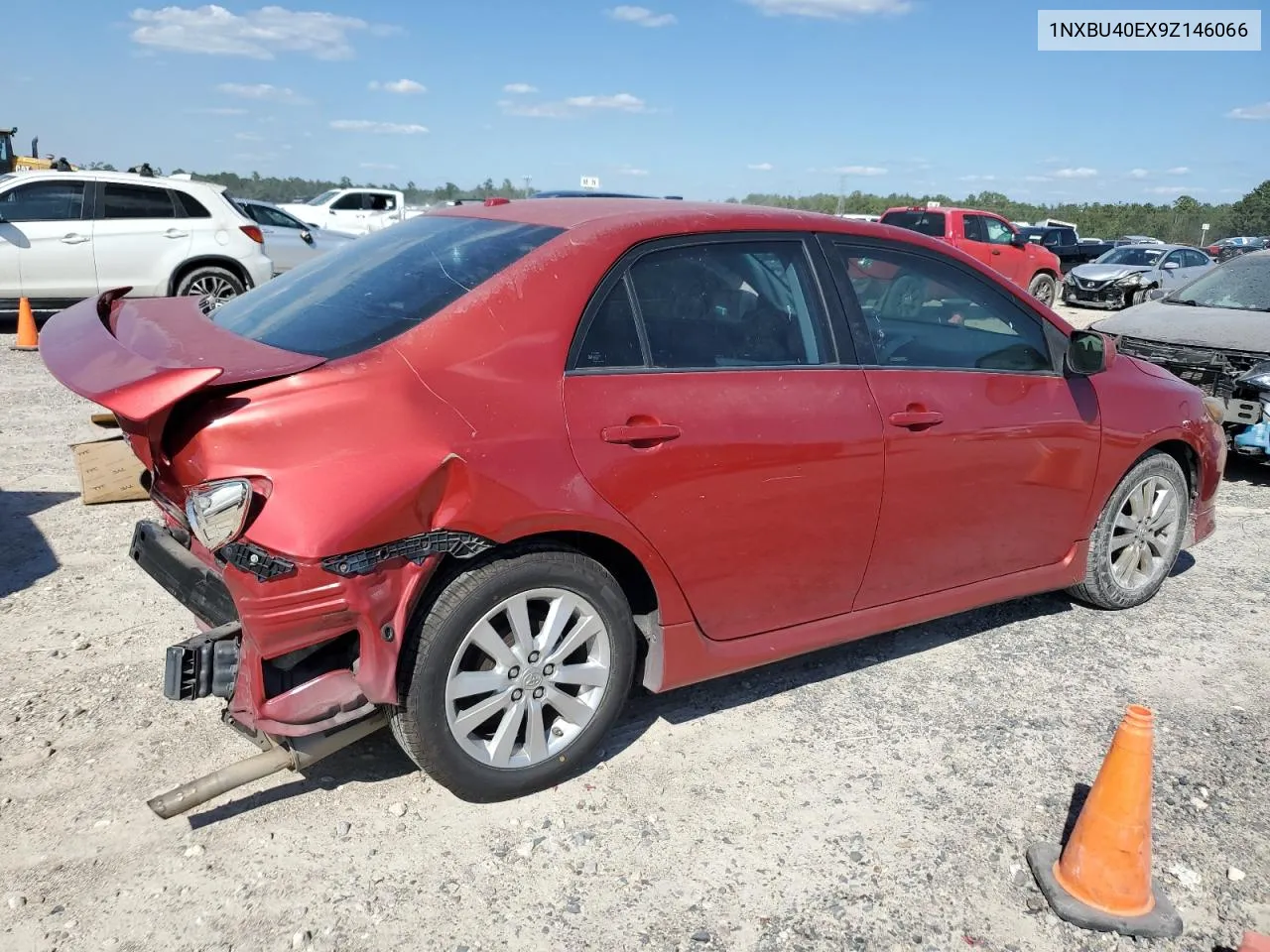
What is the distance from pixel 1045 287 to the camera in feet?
66.3

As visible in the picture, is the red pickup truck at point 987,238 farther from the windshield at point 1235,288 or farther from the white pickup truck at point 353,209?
the white pickup truck at point 353,209

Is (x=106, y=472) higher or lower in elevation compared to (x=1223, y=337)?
lower

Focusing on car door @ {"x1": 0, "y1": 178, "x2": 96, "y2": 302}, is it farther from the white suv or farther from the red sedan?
the red sedan

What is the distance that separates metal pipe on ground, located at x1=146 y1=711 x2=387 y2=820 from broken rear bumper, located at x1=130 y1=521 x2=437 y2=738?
0.09 metres

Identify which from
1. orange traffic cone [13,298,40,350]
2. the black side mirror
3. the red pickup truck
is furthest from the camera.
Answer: the red pickup truck

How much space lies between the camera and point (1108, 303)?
21.0m

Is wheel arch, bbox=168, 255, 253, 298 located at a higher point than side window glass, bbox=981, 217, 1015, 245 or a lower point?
lower

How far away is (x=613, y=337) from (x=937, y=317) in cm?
154

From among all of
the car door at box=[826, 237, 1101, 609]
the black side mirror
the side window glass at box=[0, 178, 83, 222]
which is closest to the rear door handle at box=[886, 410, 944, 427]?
the car door at box=[826, 237, 1101, 609]

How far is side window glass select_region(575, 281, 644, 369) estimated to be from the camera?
125 inches

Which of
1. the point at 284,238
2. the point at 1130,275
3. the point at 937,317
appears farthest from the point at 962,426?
the point at 1130,275

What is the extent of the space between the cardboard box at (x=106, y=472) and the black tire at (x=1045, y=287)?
17537 millimetres

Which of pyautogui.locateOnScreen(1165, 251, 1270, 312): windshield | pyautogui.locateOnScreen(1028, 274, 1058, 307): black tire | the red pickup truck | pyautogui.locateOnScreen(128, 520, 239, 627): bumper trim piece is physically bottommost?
pyautogui.locateOnScreen(128, 520, 239, 627): bumper trim piece

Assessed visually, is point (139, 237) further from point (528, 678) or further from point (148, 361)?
point (528, 678)
